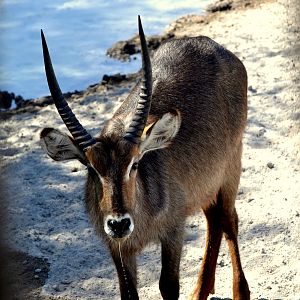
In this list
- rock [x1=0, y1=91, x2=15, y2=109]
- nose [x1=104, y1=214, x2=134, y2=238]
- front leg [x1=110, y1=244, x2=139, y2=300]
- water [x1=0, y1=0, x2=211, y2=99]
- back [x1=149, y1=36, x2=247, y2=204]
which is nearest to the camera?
nose [x1=104, y1=214, x2=134, y2=238]

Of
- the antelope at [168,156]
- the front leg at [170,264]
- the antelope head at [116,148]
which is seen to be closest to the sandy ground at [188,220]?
the antelope at [168,156]

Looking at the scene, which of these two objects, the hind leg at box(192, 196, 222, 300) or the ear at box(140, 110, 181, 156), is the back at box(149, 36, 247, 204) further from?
the ear at box(140, 110, 181, 156)

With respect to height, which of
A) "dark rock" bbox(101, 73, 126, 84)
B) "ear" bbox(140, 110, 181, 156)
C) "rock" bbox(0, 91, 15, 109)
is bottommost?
"rock" bbox(0, 91, 15, 109)

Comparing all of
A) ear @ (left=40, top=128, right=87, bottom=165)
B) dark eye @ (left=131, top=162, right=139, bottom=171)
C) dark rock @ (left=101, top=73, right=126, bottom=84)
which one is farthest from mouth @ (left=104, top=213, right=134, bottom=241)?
dark rock @ (left=101, top=73, right=126, bottom=84)

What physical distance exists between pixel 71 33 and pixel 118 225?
886 centimetres

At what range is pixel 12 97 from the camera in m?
11.9

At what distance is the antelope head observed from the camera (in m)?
5.59

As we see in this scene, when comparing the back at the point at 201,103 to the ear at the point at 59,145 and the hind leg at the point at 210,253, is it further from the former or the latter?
the ear at the point at 59,145

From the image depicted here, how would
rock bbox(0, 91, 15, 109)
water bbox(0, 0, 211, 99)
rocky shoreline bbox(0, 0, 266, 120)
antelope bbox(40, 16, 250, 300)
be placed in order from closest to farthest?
antelope bbox(40, 16, 250, 300) < rocky shoreline bbox(0, 0, 266, 120) < rock bbox(0, 91, 15, 109) < water bbox(0, 0, 211, 99)

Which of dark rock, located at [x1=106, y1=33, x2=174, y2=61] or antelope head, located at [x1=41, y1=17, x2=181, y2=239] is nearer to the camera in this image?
antelope head, located at [x1=41, y1=17, x2=181, y2=239]

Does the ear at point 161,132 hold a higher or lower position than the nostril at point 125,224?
higher

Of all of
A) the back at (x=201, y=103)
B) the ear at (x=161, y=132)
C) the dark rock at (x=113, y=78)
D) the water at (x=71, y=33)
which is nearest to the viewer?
the ear at (x=161, y=132)

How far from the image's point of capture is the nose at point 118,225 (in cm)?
554

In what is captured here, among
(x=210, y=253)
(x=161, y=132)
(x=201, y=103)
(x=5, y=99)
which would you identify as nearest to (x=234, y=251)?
(x=210, y=253)
